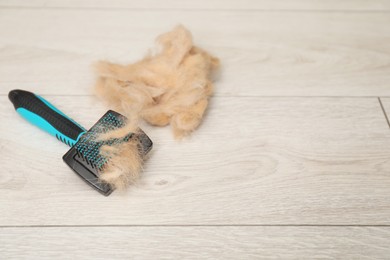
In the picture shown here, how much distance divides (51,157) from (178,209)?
0.25m

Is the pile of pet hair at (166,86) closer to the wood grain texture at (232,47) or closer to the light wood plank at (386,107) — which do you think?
the wood grain texture at (232,47)

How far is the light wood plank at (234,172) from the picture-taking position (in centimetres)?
61

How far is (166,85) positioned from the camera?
0.73m

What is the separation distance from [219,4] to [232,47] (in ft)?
0.59

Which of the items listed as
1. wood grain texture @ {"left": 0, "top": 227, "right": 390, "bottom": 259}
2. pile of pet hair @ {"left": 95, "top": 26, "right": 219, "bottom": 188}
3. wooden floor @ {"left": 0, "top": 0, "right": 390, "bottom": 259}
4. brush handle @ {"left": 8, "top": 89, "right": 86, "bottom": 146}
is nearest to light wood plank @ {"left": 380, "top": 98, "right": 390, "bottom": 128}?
wooden floor @ {"left": 0, "top": 0, "right": 390, "bottom": 259}

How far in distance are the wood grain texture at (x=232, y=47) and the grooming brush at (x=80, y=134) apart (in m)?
Answer: 0.09

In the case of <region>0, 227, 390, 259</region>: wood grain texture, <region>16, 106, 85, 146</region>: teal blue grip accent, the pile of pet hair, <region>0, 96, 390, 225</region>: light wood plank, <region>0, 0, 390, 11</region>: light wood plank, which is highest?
<region>0, 0, 390, 11</region>: light wood plank

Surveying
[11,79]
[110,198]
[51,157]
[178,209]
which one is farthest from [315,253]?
[11,79]

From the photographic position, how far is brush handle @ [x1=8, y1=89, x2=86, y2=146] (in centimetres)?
65

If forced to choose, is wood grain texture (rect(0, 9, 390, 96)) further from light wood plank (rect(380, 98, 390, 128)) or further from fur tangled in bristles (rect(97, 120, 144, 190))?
fur tangled in bristles (rect(97, 120, 144, 190))

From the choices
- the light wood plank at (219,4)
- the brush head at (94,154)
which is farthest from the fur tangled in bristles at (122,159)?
the light wood plank at (219,4)

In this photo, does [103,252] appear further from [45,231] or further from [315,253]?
[315,253]

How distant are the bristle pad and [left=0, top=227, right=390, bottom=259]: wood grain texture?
0.11m

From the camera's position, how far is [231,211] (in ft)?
2.02
